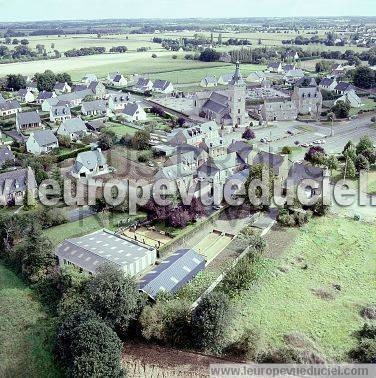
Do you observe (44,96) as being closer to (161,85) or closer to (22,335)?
(161,85)

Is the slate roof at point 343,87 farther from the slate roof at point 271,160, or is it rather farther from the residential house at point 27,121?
the residential house at point 27,121

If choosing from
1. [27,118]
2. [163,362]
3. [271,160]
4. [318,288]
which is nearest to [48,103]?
[27,118]

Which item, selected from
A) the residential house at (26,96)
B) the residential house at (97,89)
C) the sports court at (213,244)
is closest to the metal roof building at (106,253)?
the sports court at (213,244)

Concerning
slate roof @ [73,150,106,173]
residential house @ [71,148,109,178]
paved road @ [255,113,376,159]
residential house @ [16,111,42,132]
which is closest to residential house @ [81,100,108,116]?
residential house @ [16,111,42,132]

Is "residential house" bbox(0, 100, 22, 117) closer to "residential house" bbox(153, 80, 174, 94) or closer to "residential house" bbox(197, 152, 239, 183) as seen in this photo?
"residential house" bbox(153, 80, 174, 94)

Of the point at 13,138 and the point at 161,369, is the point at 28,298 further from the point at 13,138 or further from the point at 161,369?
the point at 13,138
